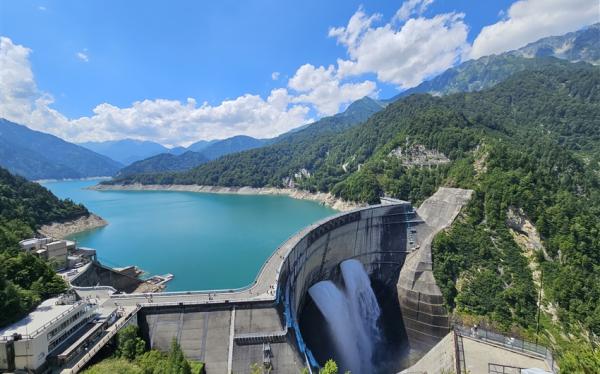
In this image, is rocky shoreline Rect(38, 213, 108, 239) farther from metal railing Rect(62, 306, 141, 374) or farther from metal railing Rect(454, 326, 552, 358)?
metal railing Rect(454, 326, 552, 358)

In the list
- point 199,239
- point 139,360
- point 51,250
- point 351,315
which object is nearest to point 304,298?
point 351,315

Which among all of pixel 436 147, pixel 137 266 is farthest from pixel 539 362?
pixel 436 147

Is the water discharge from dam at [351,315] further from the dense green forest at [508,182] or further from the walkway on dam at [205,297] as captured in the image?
the walkway on dam at [205,297]

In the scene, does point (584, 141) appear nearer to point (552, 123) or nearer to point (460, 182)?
point (552, 123)

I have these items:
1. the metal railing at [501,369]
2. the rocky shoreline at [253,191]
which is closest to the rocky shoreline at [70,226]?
the rocky shoreline at [253,191]

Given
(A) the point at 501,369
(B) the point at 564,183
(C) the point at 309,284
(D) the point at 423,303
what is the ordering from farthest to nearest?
(B) the point at 564,183, (D) the point at 423,303, (C) the point at 309,284, (A) the point at 501,369

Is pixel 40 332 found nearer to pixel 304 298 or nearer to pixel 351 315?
pixel 304 298
